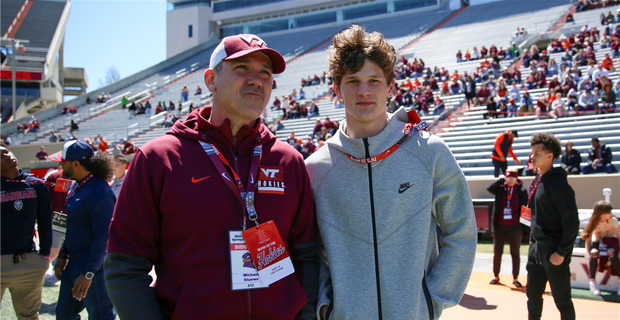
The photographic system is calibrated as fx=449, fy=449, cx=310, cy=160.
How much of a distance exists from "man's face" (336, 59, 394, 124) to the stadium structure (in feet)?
18.7

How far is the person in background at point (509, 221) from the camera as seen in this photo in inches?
260

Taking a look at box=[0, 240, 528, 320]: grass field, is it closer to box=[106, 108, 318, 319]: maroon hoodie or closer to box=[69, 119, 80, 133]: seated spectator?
box=[106, 108, 318, 319]: maroon hoodie

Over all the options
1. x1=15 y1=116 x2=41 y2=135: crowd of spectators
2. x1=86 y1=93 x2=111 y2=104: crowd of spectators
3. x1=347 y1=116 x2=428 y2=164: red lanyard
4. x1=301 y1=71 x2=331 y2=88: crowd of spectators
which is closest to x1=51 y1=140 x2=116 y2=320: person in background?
x1=347 y1=116 x2=428 y2=164: red lanyard

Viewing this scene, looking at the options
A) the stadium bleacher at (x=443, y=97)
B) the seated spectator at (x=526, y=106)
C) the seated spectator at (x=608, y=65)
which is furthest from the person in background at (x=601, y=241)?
the seated spectator at (x=608, y=65)

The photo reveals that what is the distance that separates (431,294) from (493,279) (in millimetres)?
5215

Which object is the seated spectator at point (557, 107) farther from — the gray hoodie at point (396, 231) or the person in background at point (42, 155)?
the person in background at point (42, 155)

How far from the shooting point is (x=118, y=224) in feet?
5.74

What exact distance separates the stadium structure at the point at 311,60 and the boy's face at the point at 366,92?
18.7 feet

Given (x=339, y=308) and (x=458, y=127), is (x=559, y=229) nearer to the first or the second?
(x=339, y=308)

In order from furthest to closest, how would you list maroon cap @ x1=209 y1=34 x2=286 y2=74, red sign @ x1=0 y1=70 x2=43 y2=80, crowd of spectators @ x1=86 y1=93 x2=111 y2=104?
red sign @ x1=0 y1=70 x2=43 y2=80
crowd of spectators @ x1=86 y1=93 x2=111 y2=104
maroon cap @ x1=209 y1=34 x2=286 y2=74

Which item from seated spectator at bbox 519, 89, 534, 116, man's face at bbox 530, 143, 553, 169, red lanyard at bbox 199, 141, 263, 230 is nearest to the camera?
red lanyard at bbox 199, 141, 263, 230

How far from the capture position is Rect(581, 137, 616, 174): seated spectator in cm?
1090

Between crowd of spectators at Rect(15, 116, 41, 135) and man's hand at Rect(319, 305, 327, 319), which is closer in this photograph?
man's hand at Rect(319, 305, 327, 319)

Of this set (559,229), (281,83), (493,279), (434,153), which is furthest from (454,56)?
(434,153)
